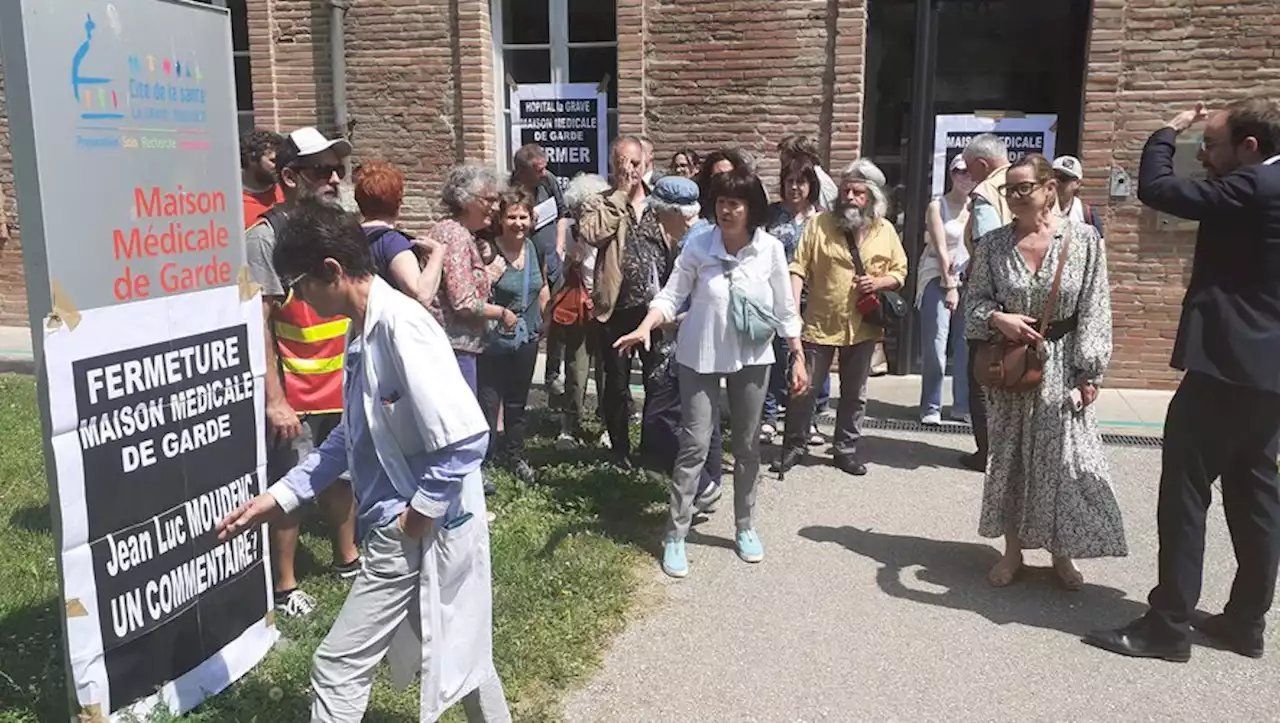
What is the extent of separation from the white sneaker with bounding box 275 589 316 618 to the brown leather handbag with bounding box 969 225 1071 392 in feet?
10.0

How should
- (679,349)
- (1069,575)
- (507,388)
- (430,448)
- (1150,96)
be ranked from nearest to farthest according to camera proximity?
(430,448)
(1069,575)
(679,349)
(507,388)
(1150,96)

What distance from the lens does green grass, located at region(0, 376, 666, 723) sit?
3.47m

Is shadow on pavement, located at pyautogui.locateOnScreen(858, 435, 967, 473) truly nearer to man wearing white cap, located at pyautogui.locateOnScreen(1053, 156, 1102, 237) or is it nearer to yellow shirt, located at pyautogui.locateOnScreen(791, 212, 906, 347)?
yellow shirt, located at pyautogui.locateOnScreen(791, 212, 906, 347)

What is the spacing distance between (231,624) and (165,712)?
407 millimetres

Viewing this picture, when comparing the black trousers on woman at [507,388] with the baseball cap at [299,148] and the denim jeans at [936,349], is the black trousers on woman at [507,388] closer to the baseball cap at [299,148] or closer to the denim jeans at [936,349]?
the baseball cap at [299,148]

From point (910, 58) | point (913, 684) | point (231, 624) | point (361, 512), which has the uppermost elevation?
point (910, 58)

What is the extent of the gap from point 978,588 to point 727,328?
5.44ft

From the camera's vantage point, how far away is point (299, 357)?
13.4ft

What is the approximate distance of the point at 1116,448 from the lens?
22.2 ft

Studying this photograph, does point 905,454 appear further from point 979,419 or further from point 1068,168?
A: point 1068,168

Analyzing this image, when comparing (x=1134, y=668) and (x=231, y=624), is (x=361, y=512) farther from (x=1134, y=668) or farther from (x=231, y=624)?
(x=1134, y=668)

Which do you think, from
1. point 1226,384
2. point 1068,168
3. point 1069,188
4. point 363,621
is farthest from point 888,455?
point 363,621

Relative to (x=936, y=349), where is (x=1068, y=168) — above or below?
above

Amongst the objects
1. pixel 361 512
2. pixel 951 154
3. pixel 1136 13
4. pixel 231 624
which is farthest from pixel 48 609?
pixel 1136 13
